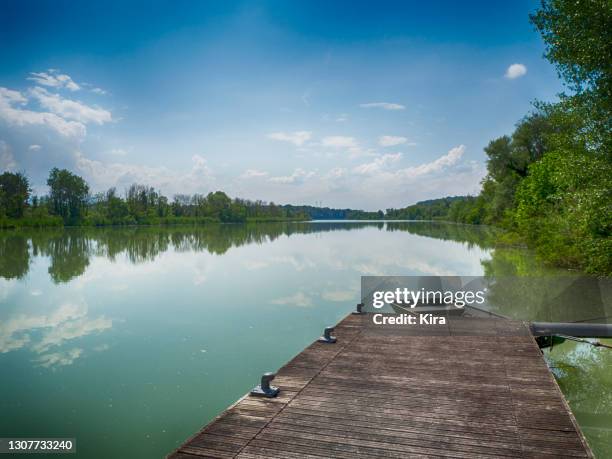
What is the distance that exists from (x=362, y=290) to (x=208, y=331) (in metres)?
7.99

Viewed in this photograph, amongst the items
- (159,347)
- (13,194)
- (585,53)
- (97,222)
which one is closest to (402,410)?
(159,347)

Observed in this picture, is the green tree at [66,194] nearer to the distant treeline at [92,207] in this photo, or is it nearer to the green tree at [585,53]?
the distant treeline at [92,207]

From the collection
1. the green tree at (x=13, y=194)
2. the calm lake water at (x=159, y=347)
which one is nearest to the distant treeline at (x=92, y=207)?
the green tree at (x=13, y=194)

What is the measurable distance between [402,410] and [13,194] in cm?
8583

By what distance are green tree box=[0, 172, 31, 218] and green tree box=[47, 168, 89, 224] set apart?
6.90m

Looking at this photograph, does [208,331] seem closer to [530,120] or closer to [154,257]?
[154,257]

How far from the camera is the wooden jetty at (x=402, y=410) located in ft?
12.9

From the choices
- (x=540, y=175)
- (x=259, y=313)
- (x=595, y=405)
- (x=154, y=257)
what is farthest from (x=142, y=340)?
(x=540, y=175)

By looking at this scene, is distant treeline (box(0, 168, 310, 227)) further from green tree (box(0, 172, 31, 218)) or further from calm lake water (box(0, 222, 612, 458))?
calm lake water (box(0, 222, 612, 458))

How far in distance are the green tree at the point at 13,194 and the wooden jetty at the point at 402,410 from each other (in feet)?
270

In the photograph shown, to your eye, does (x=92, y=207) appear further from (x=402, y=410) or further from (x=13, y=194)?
(x=402, y=410)

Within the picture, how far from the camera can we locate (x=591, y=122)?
13.9 meters

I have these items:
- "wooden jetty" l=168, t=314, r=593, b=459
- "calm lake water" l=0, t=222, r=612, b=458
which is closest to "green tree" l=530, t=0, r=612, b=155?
"calm lake water" l=0, t=222, r=612, b=458

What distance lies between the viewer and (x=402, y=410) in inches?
187
